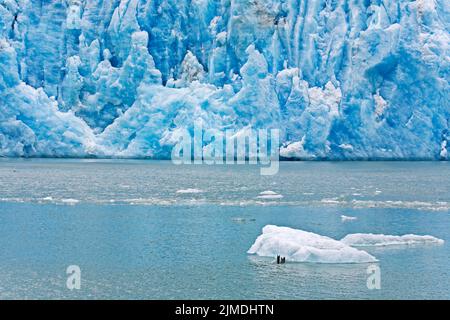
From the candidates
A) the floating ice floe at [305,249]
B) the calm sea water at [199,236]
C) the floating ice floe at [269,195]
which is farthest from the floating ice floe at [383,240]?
the floating ice floe at [269,195]

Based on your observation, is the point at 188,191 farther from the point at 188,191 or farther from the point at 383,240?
the point at 383,240

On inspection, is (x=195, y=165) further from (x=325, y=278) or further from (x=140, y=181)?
(x=325, y=278)

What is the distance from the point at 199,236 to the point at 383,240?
5.04m

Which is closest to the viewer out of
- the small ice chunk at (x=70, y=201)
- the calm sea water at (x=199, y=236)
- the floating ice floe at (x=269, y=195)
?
the calm sea water at (x=199, y=236)

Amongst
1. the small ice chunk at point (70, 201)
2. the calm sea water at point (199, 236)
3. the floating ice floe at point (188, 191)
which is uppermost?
the floating ice floe at point (188, 191)

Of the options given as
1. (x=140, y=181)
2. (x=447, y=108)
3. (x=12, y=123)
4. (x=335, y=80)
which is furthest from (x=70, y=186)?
(x=447, y=108)

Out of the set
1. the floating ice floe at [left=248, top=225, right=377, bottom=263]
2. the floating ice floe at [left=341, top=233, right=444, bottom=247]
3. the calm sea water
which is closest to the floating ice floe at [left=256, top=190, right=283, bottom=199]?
the calm sea water

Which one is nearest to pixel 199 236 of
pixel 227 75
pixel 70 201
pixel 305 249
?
pixel 305 249

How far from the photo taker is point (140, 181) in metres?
39.5

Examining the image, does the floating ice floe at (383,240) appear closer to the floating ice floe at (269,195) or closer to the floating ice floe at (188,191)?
the floating ice floe at (269,195)

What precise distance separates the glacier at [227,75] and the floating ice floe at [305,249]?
3094 cm

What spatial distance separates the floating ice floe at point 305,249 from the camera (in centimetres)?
1609

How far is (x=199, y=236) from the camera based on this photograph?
65.6ft

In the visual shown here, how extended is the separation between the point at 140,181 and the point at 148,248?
2162 cm
